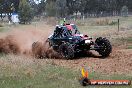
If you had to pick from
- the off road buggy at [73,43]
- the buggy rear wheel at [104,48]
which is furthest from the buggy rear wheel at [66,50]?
the buggy rear wheel at [104,48]

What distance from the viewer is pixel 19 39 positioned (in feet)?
69.0

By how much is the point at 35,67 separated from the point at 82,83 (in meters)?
3.75

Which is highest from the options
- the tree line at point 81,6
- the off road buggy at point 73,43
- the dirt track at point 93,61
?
the tree line at point 81,6

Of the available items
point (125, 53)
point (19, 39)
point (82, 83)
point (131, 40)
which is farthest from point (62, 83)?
point (131, 40)

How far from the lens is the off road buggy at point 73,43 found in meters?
16.8

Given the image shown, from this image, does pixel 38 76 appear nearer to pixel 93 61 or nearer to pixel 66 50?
pixel 93 61

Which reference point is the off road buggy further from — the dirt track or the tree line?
the tree line

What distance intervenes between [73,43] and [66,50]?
22.9 inches

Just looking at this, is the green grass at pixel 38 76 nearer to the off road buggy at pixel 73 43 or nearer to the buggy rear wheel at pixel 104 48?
the off road buggy at pixel 73 43

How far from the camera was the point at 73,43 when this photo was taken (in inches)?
674

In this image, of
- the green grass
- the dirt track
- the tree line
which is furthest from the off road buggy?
the tree line

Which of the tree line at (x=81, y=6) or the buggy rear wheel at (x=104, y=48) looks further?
the tree line at (x=81, y=6)

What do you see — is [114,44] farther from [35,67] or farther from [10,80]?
[10,80]

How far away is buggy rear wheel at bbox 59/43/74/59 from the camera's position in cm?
1647
